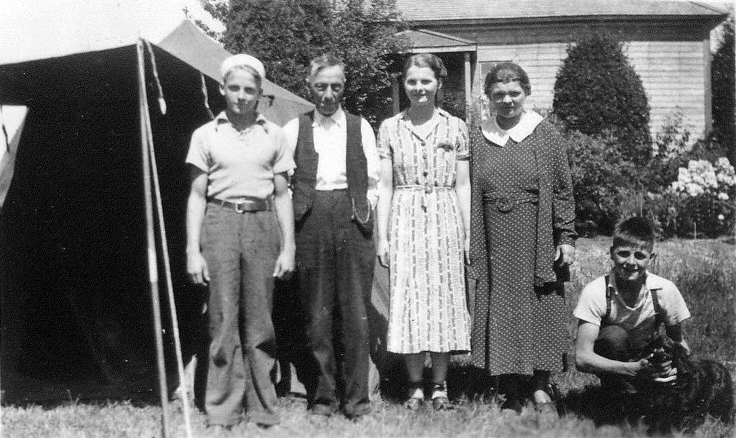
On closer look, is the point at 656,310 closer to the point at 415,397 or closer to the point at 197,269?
the point at 415,397

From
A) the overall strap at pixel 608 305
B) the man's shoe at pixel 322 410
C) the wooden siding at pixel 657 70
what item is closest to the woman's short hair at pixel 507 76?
the overall strap at pixel 608 305

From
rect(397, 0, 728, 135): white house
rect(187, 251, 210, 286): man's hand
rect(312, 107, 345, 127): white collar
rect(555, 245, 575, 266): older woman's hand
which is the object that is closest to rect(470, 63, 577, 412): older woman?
rect(555, 245, 575, 266): older woman's hand

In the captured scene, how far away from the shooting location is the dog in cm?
345

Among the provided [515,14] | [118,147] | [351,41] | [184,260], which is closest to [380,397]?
[184,260]

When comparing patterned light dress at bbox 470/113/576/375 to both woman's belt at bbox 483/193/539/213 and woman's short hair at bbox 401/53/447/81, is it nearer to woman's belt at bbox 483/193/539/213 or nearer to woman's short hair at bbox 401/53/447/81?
woman's belt at bbox 483/193/539/213

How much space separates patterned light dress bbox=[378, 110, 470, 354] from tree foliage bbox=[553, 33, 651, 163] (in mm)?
Result: 9152

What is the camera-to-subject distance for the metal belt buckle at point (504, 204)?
3717mm

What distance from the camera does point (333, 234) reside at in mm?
3510

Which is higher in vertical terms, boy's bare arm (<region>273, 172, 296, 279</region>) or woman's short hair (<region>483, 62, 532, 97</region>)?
woman's short hair (<region>483, 62, 532, 97</region>)

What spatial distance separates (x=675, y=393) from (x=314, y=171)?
2026 millimetres

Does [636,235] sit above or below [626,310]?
above

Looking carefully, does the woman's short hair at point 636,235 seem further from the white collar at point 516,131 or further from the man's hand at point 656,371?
the white collar at point 516,131

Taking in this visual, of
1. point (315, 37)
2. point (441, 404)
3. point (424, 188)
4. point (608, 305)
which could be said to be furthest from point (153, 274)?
point (315, 37)

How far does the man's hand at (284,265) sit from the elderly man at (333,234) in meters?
0.09
